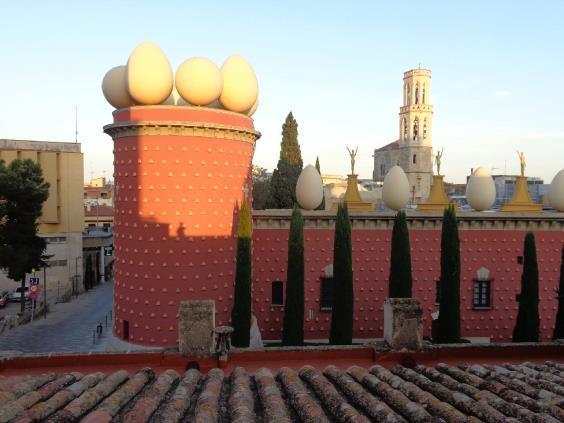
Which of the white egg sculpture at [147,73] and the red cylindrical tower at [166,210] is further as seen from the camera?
the red cylindrical tower at [166,210]

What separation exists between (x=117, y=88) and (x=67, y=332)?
1397 centimetres

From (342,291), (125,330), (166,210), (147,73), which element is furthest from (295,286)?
(147,73)

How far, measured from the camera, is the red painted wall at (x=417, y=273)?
20719 mm

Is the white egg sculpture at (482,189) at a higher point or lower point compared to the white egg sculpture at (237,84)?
lower

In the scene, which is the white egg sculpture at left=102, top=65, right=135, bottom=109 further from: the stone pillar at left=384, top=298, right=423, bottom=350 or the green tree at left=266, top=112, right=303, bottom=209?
the green tree at left=266, top=112, right=303, bottom=209

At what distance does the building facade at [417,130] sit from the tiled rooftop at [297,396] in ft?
193

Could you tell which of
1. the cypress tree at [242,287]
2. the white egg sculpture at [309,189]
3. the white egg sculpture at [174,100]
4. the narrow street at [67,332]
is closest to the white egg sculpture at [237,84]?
the white egg sculpture at [174,100]

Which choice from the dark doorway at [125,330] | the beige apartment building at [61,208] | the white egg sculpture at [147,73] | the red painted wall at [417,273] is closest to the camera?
the white egg sculpture at [147,73]

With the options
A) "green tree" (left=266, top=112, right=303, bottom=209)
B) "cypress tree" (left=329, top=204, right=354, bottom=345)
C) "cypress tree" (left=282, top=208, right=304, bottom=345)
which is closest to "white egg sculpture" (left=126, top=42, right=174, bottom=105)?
"cypress tree" (left=282, top=208, right=304, bottom=345)

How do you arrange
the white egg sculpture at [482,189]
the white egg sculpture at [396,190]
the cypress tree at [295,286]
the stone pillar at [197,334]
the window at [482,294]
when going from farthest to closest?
1. the white egg sculpture at [482,189]
2. the window at [482,294]
3. the white egg sculpture at [396,190]
4. the cypress tree at [295,286]
5. the stone pillar at [197,334]

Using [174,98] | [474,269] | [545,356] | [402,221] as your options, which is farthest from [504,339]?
[174,98]

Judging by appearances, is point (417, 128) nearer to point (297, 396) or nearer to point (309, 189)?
point (309, 189)

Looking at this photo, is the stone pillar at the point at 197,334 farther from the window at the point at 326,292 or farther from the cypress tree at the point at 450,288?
the cypress tree at the point at 450,288

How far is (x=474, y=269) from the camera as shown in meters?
21.8
